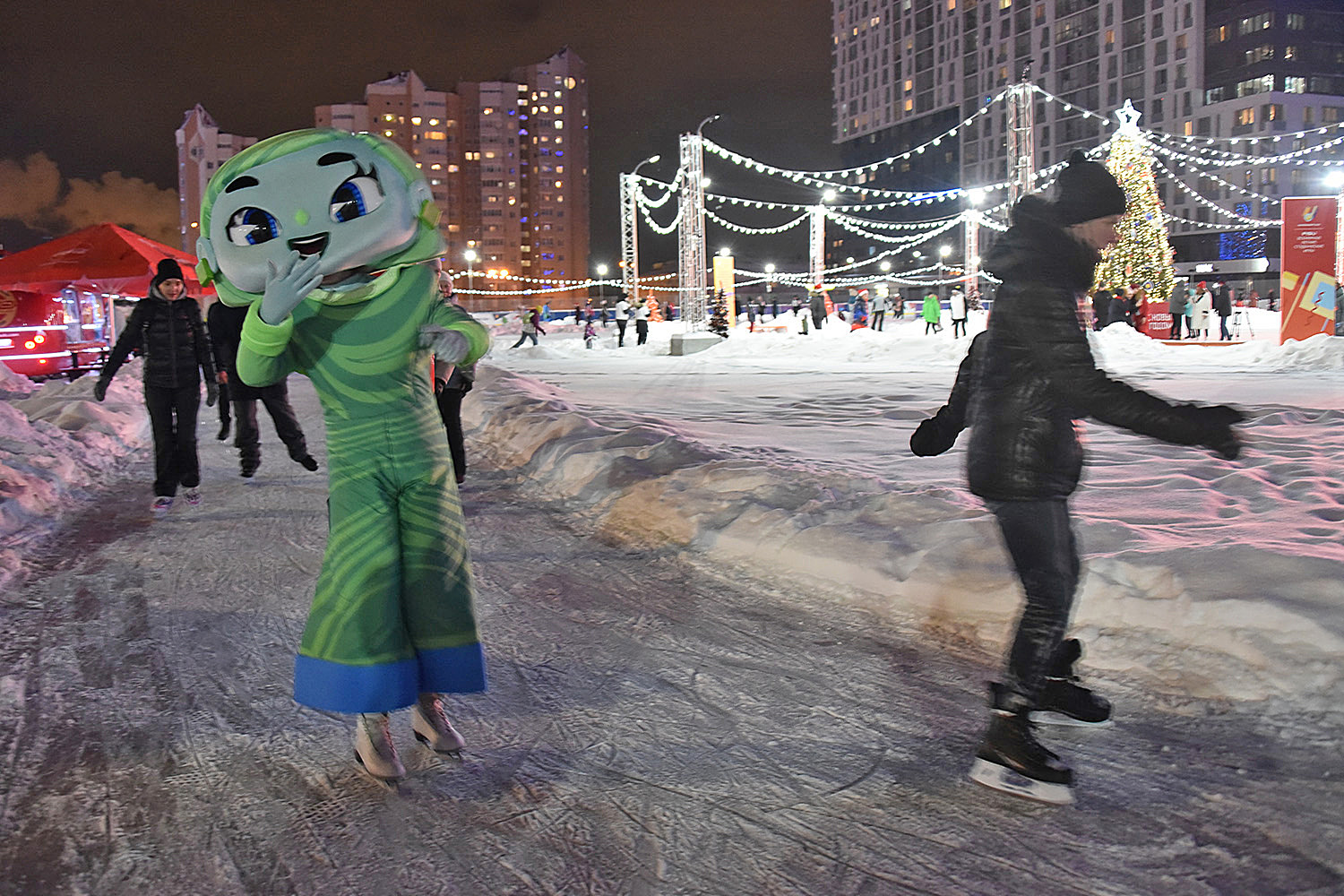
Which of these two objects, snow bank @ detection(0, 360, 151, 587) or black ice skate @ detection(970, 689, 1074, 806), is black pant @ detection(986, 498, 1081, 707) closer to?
black ice skate @ detection(970, 689, 1074, 806)

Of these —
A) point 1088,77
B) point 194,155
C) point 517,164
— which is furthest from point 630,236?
point 517,164

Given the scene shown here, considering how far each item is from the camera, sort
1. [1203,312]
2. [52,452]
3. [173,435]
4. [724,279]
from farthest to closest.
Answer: [724,279] → [1203,312] → [52,452] → [173,435]

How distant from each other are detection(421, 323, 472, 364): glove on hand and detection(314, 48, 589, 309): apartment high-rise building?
11876 centimetres

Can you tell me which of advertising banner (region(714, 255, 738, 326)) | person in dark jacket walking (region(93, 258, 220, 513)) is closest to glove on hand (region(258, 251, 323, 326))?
person in dark jacket walking (region(93, 258, 220, 513))

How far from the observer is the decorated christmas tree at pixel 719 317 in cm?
3078

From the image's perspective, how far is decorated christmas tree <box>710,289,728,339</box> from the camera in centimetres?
3078

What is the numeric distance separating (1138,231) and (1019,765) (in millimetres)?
25419

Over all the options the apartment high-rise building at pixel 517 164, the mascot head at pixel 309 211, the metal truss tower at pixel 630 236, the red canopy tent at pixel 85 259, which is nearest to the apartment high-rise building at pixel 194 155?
the apartment high-rise building at pixel 517 164

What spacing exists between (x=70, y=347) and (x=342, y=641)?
2162 centimetres

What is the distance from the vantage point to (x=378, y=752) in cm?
275

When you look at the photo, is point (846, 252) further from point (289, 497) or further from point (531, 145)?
point (289, 497)

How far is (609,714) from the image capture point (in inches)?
126

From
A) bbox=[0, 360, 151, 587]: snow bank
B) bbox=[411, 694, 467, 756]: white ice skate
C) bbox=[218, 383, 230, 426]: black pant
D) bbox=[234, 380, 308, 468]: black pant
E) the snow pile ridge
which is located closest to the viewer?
bbox=[411, 694, 467, 756]: white ice skate

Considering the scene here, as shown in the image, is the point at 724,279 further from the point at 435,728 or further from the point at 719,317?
the point at 435,728
